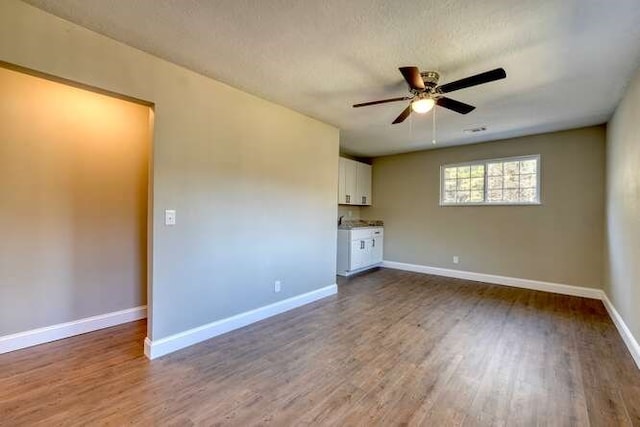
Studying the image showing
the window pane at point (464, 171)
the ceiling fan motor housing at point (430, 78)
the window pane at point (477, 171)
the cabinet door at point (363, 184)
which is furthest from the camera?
the cabinet door at point (363, 184)

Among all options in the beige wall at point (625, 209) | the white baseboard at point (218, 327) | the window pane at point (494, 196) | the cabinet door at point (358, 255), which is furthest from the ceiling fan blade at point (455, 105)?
the cabinet door at point (358, 255)

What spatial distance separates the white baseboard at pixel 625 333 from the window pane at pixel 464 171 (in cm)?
266

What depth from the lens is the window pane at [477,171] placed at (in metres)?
5.36

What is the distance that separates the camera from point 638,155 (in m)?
2.58

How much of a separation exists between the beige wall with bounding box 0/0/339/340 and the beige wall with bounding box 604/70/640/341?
3198 millimetres

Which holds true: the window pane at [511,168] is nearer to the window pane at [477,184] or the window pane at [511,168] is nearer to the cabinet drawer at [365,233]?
the window pane at [477,184]

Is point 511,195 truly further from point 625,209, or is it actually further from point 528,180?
point 625,209

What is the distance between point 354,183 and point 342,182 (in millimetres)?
433

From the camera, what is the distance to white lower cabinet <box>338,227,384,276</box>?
5.56 m

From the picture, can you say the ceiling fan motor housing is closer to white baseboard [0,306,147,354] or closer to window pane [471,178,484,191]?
window pane [471,178,484,191]

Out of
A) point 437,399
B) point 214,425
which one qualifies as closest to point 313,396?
point 214,425

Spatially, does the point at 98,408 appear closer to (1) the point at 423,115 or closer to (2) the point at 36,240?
(2) the point at 36,240

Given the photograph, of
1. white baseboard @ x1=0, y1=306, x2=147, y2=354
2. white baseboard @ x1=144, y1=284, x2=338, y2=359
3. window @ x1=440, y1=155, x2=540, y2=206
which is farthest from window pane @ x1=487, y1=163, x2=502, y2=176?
white baseboard @ x1=0, y1=306, x2=147, y2=354

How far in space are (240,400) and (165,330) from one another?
3.45ft
